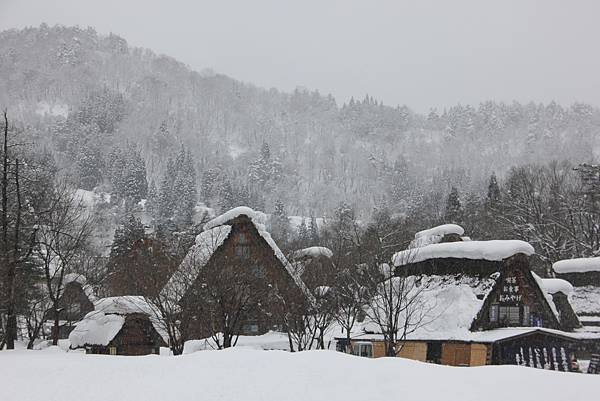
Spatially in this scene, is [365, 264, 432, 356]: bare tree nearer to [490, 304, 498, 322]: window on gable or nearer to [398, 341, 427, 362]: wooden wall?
[398, 341, 427, 362]: wooden wall

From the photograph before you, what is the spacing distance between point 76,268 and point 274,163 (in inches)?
4453

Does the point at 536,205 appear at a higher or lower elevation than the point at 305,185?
lower

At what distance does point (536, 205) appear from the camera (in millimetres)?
50594

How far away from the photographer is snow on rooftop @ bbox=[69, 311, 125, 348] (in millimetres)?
28953

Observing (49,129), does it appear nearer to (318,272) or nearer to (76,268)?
(76,268)

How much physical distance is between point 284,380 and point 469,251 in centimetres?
1864

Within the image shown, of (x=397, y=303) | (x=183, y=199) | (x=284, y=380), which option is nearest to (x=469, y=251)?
(x=397, y=303)

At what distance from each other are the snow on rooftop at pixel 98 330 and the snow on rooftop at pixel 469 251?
14.1m

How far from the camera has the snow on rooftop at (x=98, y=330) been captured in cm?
2895

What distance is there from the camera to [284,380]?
12.3 m

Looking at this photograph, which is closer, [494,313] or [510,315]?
[494,313]

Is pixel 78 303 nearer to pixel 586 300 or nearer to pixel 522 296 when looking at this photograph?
pixel 522 296

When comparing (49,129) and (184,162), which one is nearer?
(184,162)

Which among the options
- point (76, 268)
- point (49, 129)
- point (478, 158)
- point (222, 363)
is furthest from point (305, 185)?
point (222, 363)
